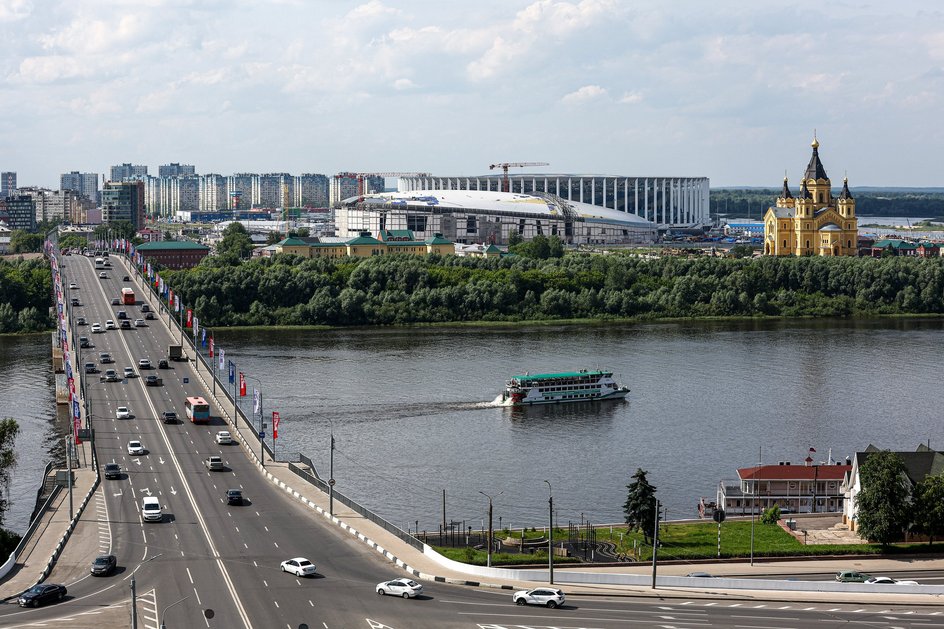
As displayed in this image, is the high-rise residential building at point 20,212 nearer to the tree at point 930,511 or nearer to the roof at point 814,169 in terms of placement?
the roof at point 814,169

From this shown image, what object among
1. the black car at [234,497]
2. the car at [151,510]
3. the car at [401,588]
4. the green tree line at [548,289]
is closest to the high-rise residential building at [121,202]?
the green tree line at [548,289]

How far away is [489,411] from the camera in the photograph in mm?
50625

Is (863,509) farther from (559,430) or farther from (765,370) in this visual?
(765,370)

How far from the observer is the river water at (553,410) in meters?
38.2

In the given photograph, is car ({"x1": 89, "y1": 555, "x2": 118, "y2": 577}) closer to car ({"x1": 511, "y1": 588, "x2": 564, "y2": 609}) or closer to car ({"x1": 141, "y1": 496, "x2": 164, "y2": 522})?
car ({"x1": 141, "y1": 496, "x2": 164, "y2": 522})

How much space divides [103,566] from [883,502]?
17778 millimetres

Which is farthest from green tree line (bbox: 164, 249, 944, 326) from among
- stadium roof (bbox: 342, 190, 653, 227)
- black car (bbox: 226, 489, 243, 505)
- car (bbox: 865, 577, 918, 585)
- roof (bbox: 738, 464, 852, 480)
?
car (bbox: 865, 577, 918, 585)

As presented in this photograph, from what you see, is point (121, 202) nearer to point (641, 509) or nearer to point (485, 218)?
point (485, 218)

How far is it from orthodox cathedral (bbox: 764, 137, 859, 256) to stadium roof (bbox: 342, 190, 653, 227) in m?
32.4

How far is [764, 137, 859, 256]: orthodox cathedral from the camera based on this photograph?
106500mm

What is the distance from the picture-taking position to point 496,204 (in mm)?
139125

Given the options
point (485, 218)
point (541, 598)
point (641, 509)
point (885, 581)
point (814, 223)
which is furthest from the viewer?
point (485, 218)

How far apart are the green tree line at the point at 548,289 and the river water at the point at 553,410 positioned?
6775 mm

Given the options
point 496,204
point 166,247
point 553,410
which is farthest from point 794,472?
point 496,204
